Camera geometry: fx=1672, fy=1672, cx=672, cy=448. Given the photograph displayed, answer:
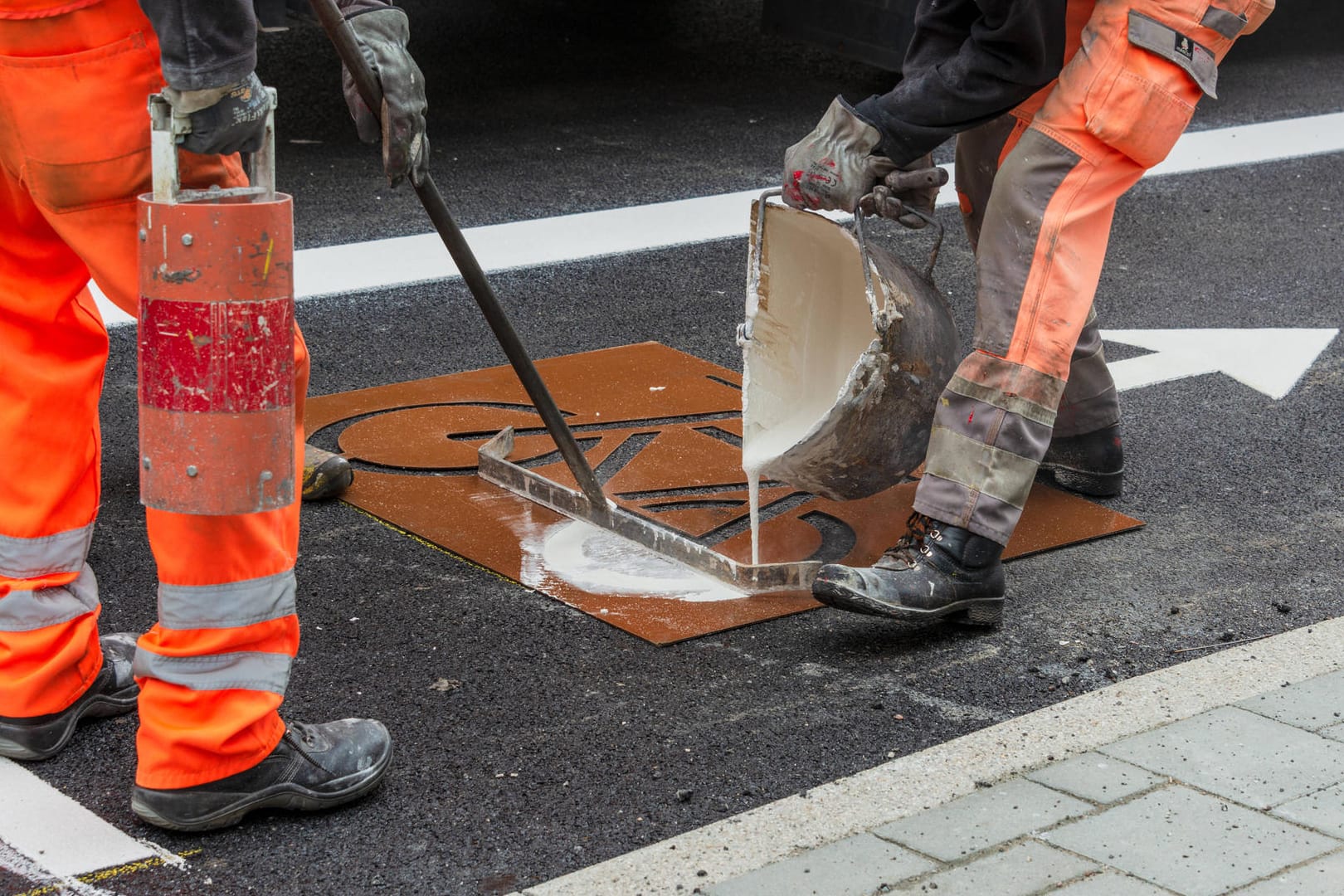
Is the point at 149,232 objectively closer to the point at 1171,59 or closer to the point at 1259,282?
the point at 1171,59

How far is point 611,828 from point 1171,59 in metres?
1.89

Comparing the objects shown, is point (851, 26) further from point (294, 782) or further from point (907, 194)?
point (294, 782)

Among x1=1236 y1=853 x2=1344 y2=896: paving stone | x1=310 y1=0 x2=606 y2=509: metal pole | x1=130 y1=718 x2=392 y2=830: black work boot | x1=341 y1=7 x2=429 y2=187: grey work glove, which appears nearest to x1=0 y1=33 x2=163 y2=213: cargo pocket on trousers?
x1=310 y1=0 x2=606 y2=509: metal pole

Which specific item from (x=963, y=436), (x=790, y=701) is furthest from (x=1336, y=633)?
(x=790, y=701)

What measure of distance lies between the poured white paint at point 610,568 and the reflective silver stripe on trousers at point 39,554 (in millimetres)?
1052

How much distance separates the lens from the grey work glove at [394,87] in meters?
2.84

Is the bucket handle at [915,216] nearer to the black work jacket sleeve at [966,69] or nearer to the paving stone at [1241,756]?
the black work jacket sleeve at [966,69]

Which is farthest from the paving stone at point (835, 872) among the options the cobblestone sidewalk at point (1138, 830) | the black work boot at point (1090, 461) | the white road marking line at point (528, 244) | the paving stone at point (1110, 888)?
the white road marking line at point (528, 244)

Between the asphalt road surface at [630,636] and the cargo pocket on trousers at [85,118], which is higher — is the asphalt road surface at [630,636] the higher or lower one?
the lower one

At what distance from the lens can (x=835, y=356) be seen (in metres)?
4.09

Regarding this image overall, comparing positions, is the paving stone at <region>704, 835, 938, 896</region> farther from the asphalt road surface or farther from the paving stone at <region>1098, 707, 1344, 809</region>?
the paving stone at <region>1098, 707, 1344, 809</region>

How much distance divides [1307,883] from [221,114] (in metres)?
1.96

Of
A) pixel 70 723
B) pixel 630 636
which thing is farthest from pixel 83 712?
pixel 630 636

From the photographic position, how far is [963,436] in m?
3.39
